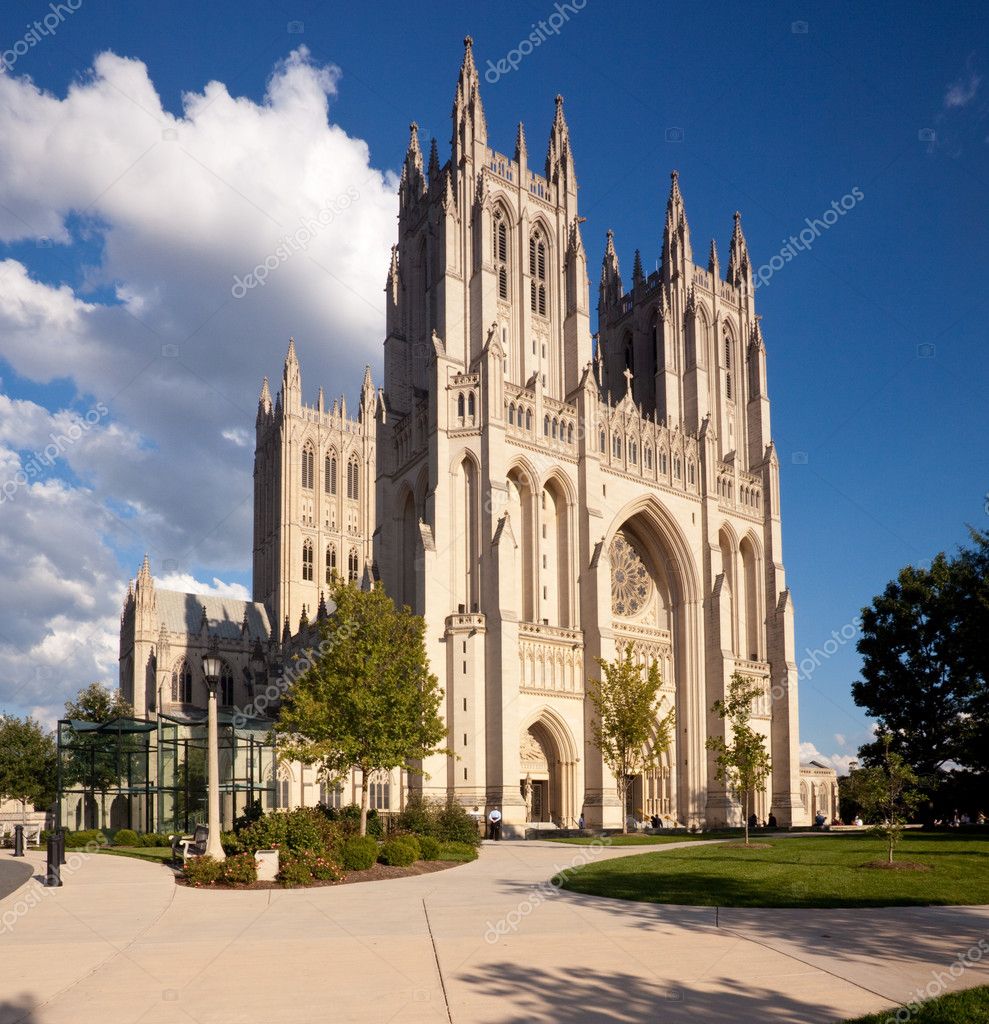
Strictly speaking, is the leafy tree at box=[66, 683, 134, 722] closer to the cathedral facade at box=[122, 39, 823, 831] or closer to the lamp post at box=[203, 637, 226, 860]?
the cathedral facade at box=[122, 39, 823, 831]

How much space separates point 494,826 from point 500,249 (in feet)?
112

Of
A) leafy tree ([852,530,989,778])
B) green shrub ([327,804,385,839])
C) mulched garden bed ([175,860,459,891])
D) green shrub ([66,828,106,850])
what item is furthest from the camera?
leafy tree ([852,530,989,778])

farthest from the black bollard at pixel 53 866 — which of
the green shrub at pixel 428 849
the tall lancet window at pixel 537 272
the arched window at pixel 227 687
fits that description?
the arched window at pixel 227 687

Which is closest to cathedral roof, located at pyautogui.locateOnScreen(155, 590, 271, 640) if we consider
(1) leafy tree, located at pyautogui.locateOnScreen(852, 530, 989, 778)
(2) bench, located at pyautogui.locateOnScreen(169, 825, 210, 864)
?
(1) leafy tree, located at pyautogui.locateOnScreen(852, 530, 989, 778)

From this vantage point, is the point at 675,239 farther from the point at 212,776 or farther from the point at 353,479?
the point at 212,776

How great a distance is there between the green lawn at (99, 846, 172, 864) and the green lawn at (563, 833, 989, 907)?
12479 mm

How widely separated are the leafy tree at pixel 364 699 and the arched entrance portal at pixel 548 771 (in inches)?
706

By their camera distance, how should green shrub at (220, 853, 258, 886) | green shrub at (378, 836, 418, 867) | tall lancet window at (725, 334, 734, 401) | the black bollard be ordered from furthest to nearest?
tall lancet window at (725, 334, 734, 401) < green shrub at (378, 836, 418, 867) < the black bollard < green shrub at (220, 853, 258, 886)

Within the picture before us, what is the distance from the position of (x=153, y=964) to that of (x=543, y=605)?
42.4 metres

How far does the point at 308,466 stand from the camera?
338 ft

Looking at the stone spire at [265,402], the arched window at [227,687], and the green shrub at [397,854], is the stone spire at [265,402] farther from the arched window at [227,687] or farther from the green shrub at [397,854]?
the green shrub at [397,854]

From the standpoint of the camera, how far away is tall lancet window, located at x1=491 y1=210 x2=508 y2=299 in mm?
58031
